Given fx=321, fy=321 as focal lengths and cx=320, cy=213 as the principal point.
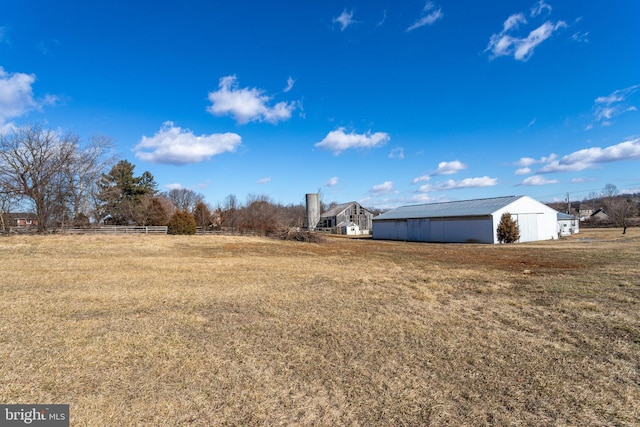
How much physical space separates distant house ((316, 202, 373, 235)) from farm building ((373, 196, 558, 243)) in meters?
24.1

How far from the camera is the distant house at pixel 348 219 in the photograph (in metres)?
66.3

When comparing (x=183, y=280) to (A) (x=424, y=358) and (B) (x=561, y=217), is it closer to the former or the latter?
(A) (x=424, y=358)

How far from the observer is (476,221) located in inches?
1287

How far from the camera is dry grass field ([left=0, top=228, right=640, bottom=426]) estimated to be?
328 centimetres

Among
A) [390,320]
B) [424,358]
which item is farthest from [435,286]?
[424,358]

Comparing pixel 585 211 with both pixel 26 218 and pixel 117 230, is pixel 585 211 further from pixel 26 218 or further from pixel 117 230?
pixel 26 218

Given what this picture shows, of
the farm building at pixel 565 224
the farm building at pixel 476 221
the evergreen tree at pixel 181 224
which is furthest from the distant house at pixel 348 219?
the evergreen tree at pixel 181 224

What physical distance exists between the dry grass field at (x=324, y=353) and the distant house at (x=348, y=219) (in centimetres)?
5646

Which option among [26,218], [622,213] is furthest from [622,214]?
[26,218]

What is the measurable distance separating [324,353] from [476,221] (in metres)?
32.2

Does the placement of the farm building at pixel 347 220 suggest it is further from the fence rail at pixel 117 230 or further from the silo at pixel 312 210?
the fence rail at pixel 117 230

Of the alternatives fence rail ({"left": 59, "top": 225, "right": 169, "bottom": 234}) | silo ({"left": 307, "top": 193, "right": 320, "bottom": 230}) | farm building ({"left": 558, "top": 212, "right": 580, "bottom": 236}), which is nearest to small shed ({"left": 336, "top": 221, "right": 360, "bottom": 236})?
silo ({"left": 307, "top": 193, "right": 320, "bottom": 230})

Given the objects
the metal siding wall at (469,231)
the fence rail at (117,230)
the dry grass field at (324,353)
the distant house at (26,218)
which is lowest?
the dry grass field at (324,353)

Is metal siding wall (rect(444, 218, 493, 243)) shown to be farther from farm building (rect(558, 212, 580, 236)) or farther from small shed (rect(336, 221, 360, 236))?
small shed (rect(336, 221, 360, 236))
